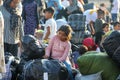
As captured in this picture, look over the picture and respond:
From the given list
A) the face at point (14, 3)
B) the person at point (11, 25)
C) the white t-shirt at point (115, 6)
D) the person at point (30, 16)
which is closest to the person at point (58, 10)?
the person at point (30, 16)

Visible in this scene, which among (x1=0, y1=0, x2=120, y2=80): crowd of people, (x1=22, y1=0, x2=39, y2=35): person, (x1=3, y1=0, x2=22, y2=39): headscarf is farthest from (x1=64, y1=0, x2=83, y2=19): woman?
(x1=3, y1=0, x2=22, y2=39): headscarf

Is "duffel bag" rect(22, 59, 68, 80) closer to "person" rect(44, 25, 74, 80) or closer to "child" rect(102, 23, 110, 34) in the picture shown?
"person" rect(44, 25, 74, 80)

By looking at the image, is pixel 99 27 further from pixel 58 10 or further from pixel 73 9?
pixel 58 10

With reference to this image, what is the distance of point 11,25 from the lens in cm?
839

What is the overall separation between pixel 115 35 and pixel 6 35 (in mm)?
2657

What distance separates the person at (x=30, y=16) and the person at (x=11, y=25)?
2476mm

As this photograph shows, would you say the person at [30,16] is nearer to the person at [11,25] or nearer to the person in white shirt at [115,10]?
the person at [11,25]

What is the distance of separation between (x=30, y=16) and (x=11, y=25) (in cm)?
274

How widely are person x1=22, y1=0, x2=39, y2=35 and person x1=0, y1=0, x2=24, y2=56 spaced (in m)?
2.48

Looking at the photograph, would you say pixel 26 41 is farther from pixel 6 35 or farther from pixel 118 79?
pixel 118 79

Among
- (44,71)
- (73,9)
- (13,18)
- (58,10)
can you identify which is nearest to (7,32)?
(13,18)

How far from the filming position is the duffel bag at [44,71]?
20.3 feet

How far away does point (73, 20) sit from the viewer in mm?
11727

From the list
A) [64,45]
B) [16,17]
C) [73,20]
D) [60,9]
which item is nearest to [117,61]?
[64,45]
